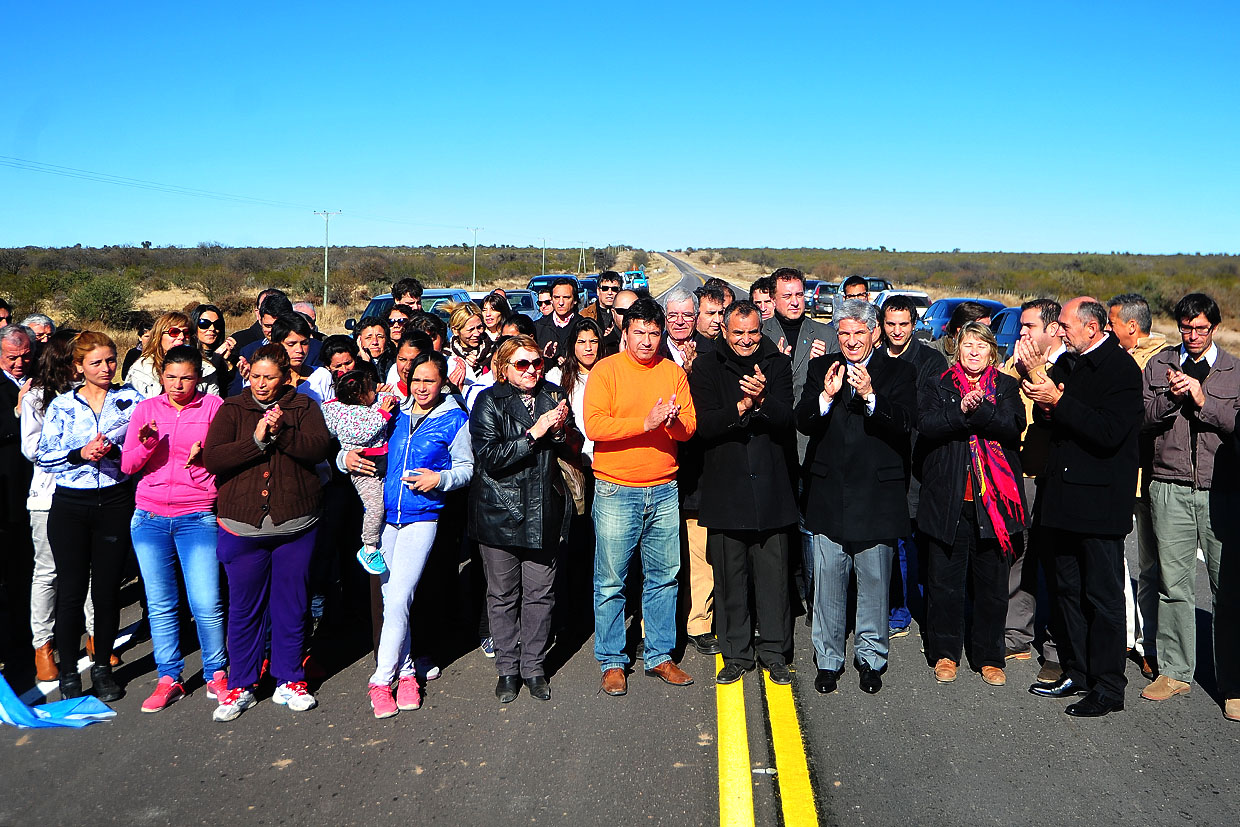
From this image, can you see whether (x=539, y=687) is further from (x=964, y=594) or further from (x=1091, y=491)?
(x=1091, y=491)

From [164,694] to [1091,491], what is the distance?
5379 millimetres

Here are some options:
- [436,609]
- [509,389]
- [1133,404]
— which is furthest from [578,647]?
[1133,404]

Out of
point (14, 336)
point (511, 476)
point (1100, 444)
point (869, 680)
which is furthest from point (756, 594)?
point (14, 336)

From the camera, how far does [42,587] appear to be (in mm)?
5254

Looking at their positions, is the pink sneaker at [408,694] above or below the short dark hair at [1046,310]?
below

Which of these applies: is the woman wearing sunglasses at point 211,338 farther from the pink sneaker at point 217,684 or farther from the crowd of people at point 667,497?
the pink sneaker at point 217,684

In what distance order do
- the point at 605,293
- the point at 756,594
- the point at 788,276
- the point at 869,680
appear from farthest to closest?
the point at 605,293
the point at 788,276
the point at 756,594
the point at 869,680

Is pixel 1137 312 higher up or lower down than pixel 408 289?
lower down

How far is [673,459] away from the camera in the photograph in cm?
533

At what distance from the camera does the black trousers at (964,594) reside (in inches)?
208

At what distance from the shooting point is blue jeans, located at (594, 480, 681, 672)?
17.1ft

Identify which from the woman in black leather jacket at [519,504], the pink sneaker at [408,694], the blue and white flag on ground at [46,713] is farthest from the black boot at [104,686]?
the woman in black leather jacket at [519,504]

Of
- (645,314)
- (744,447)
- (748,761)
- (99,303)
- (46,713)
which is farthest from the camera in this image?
(99,303)

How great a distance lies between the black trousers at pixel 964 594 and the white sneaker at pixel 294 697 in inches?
147
